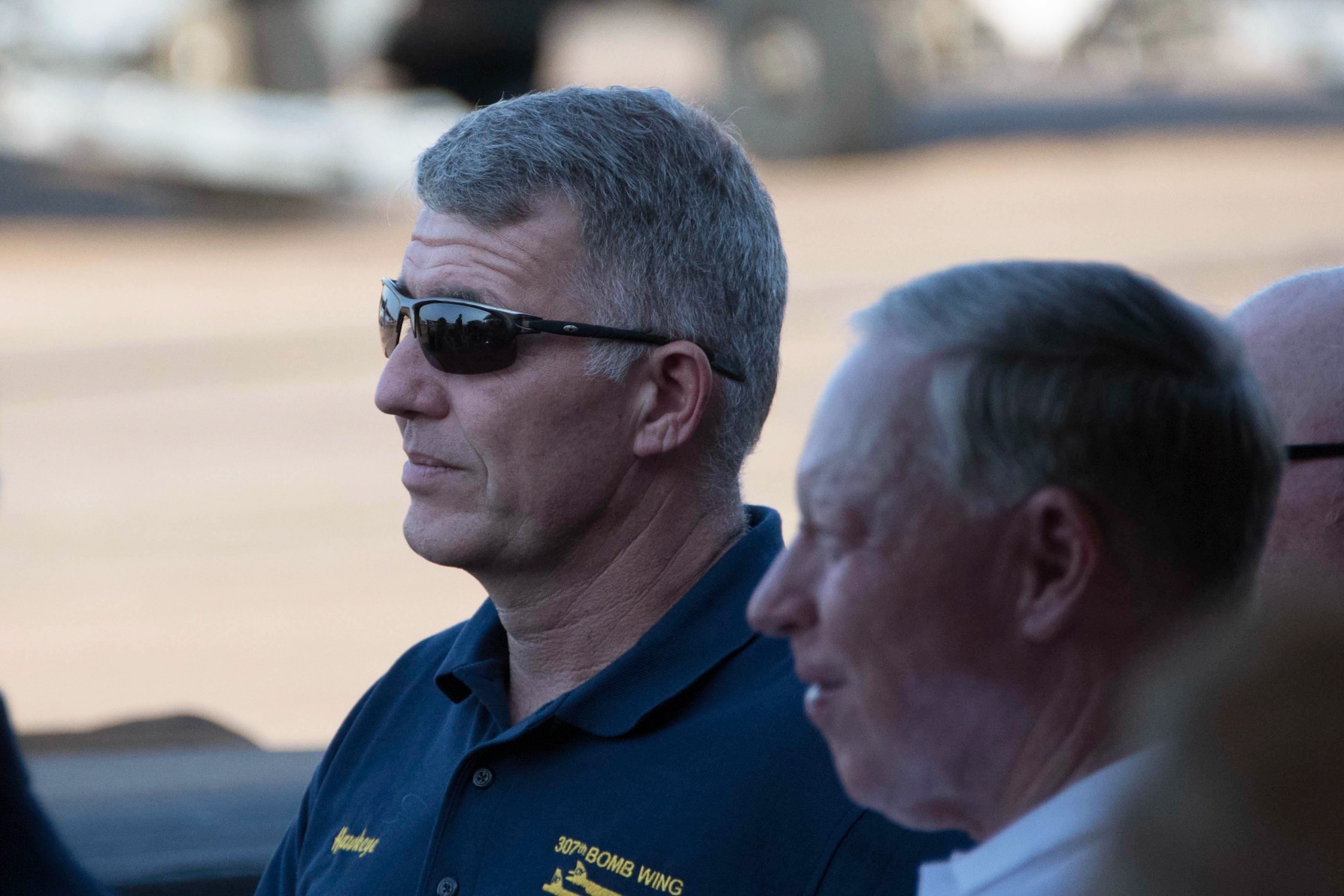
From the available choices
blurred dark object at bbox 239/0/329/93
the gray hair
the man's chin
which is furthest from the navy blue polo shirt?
blurred dark object at bbox 239/0/329/93

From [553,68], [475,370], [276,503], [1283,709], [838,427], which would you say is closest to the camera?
[1283,709]

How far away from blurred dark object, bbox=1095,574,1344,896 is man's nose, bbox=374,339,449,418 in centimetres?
133

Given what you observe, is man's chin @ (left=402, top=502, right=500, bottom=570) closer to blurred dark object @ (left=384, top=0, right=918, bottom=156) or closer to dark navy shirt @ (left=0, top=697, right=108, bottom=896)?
dark navy shirt @ (left=0, top=697, right=108, bottom=896)

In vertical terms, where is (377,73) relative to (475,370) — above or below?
above

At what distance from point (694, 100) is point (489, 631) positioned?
0.75 m

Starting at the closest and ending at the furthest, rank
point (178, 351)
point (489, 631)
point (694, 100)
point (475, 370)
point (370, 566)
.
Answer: point (475, 370)
point (489, 631)
point (694, 100)
point (370, 566)
point (178, 351)

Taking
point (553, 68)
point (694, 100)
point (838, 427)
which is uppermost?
point (553, 68)

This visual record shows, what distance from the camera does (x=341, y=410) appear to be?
313 inches

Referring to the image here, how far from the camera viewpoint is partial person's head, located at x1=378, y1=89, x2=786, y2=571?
193cm

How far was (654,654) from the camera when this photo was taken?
1924 millimetres

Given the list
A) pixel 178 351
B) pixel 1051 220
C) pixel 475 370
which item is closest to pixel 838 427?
pixel 475 370

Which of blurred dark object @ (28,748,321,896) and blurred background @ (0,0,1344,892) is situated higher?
blurred background @ (0,0,1344,892)

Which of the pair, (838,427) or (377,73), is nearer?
(838,427)

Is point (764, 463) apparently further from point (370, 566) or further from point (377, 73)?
point (377, 73)
